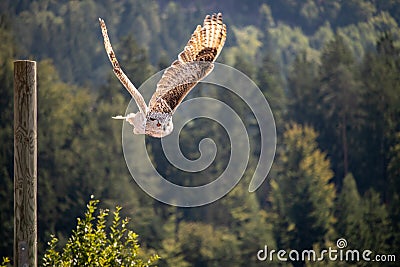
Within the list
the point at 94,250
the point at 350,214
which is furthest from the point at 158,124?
the point at 350,214

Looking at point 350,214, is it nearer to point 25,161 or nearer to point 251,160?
point 251,160

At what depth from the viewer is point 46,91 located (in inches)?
1812

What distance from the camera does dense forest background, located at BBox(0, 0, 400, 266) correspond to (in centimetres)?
4084

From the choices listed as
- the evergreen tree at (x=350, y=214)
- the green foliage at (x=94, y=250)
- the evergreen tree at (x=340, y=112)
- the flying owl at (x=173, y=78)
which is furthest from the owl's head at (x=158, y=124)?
the evergreen tree at (x=340, y=112)

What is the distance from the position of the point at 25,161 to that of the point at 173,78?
5.19 ft

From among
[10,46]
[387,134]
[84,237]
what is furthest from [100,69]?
[84,237]

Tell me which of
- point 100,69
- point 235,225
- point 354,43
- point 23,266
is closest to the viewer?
point 23,266

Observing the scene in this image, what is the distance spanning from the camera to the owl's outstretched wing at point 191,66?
24.8ft

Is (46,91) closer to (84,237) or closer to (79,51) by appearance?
(79,51)

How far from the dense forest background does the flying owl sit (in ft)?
93.9

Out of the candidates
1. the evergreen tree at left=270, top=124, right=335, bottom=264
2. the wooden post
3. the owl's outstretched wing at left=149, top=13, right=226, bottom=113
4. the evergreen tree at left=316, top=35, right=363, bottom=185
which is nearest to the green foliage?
the owl's outstretched wing at left=149, top=13, right=226, bottom=113

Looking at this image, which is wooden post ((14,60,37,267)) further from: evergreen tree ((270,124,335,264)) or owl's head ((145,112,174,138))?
evergreen tree ((270,124,335,264))

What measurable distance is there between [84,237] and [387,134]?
38266 millimetres

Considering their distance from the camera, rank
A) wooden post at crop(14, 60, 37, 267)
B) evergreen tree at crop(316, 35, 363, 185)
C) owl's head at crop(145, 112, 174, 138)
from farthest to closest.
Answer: evergreen tree at crop(316, 35, 363, 185), owl's head at crop(145, 112, 174, 138), wooden post at crop(14, 60, 37, 267)
